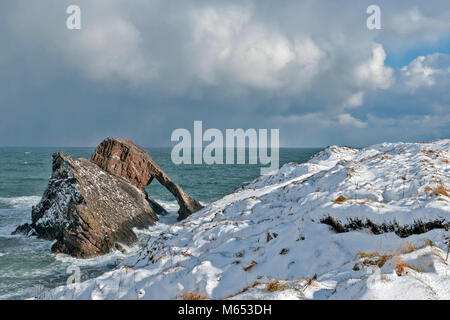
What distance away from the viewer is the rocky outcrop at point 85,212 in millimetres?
12469

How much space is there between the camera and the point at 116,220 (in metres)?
14.2

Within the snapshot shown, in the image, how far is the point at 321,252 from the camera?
17.4ft

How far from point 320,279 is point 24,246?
1539 cm

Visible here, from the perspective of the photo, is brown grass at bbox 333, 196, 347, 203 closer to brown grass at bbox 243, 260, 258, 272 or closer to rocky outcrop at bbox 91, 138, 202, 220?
brown grass at bbox 243, 260, 258, 272

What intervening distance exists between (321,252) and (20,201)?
29.0 meters

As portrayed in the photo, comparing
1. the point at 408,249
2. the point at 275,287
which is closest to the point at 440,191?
the point at 408,249

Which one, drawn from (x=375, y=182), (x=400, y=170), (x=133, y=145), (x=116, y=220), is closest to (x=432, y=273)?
(x=375, y=182)

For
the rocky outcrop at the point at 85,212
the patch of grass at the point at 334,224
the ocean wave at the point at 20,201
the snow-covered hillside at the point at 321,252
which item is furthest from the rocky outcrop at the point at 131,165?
the patch of grass at the point at 334,224

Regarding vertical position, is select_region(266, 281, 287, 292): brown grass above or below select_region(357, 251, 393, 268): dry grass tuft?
below

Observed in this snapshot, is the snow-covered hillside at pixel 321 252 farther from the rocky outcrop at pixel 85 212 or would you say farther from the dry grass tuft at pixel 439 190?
the rocky outcrop at pixel 85 212

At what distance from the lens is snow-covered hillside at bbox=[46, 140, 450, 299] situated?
145 inches

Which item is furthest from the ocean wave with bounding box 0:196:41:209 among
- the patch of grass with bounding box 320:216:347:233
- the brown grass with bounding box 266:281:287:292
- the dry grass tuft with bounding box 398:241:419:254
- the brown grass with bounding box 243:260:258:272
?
the dry grass tuft with bounding box 398:241:419:254

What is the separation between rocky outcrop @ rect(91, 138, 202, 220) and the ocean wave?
34.9ft

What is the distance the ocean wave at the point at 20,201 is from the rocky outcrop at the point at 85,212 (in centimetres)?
943
